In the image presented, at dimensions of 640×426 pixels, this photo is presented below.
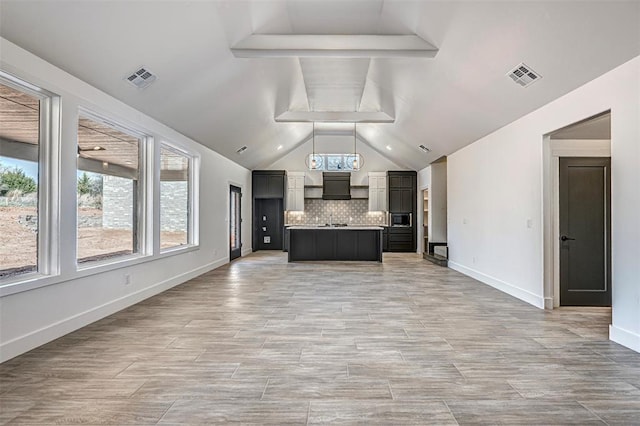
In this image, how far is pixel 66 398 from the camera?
240 centimetres

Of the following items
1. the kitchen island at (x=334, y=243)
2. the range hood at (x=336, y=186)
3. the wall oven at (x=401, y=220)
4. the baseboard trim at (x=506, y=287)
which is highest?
the range hood at (x=336, y=186)

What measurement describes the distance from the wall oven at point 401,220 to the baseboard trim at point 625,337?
8.75m

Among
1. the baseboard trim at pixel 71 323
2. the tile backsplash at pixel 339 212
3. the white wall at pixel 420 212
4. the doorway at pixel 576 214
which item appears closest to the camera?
the baseboard trim at pixel 71 323

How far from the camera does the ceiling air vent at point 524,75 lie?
4.15 meters

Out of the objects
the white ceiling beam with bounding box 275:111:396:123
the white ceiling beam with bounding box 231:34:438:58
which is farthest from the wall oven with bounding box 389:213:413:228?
the white ceiling beam with bounding box 231:34:438:58

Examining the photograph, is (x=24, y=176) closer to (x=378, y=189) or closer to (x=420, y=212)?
(x=378, y=189)

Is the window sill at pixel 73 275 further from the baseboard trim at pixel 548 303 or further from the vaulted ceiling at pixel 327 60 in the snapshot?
the baseboard trim at pixel 548 303

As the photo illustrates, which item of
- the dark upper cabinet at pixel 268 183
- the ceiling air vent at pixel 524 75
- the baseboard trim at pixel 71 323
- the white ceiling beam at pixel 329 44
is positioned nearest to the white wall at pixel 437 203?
the dark upper cabinet at pixel 268 183

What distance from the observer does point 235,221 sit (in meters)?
10.4

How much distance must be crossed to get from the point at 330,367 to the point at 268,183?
9.77m

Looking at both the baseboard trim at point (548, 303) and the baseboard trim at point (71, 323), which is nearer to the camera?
the baseboard trim at point (71, 323)

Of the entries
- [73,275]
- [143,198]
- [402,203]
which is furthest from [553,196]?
[402,203]

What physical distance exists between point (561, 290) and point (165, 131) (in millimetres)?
6181

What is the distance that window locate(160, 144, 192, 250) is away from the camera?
605 cm
